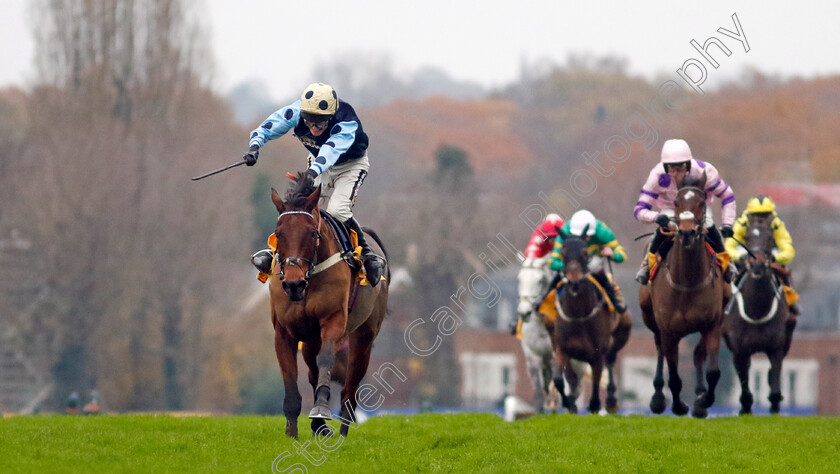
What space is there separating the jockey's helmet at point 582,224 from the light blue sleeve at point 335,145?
18.4ft

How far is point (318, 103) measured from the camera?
46.8 ft

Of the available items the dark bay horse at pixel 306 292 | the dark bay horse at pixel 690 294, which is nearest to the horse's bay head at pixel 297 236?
the dark bay horse at pixel 306 292

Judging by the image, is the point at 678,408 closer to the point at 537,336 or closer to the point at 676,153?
the point at 676,153

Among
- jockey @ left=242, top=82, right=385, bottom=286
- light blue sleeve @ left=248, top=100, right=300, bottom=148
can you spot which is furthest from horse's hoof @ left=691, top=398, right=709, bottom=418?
light blue sleeve @ left=248, top=100, right=300, bottom=148

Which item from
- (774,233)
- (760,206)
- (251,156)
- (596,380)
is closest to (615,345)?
(596,380)

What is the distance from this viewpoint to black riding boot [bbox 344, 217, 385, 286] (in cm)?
1454

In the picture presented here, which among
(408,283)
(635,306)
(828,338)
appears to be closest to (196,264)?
(408,283)

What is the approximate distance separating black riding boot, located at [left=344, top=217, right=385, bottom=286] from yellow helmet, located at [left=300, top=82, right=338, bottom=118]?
1235 mm

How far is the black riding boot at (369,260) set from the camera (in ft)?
47.7

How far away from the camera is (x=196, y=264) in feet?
170

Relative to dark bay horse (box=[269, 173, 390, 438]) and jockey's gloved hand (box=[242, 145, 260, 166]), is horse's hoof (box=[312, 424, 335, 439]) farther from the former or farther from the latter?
jockey's gloved hand (box=[242, 145, 260, 166])

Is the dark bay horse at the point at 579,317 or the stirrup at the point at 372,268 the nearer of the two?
the stirrup at the point at 372,268

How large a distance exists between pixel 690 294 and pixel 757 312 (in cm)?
294

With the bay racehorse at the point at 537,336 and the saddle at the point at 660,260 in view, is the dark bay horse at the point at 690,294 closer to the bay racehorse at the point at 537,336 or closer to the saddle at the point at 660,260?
the saddle at the point at 660,260
